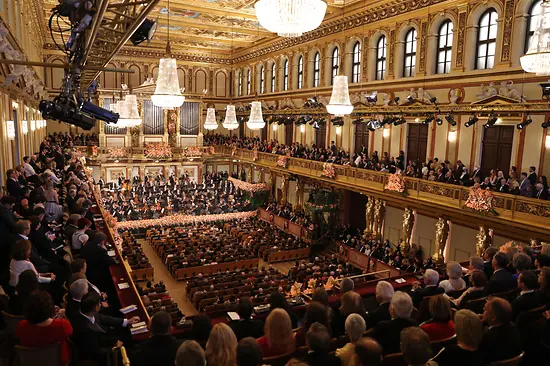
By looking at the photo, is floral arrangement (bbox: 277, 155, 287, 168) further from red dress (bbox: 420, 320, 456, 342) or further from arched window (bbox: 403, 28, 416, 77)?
red dress (bbox: 420, 320, 456, 342)

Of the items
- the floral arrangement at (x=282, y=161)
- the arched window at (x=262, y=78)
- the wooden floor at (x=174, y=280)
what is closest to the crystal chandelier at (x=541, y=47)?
the wooden floor at (x=174, y=280)

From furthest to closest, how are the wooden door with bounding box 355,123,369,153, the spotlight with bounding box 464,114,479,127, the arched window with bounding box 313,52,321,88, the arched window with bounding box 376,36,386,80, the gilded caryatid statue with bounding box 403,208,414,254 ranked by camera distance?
the arched window with bounding box 313,52,321,88 < the wooden door with bounding box 355,123,369,153 < the arched window with bounding box 376,36,386,80 < the gilded caryatid statue with bounding box 403,208,414,254 < the spotlight with bounding box 464,114,479,127

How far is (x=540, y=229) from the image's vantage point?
40.5ft

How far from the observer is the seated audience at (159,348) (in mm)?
3707

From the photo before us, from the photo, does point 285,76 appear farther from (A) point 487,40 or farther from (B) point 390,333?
(B) point 390,333

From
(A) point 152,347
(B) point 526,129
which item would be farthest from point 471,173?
(A) point 152,347

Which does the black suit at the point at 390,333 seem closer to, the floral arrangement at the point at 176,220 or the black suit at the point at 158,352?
the black suit at the point at 158,352

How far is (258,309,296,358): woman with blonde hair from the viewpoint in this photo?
3.99 metres

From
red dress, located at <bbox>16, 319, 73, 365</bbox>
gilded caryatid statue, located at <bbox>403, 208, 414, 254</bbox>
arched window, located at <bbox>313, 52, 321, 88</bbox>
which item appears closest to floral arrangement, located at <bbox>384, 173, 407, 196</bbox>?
gilded caryatid statue, located at <bbox>403, 208, 414, 254</bbox>

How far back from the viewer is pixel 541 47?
788 centimetres

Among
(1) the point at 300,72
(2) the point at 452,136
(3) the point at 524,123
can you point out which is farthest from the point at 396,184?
(1) the point at 300,72

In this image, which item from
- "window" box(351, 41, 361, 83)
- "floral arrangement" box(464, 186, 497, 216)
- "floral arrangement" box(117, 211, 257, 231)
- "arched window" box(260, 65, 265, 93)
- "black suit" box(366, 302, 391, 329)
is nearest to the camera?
"black suit" box(366, 302, 391, 329)

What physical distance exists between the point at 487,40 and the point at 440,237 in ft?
26.7

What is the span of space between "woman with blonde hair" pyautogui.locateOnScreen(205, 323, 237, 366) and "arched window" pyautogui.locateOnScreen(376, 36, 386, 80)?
66.2 feet
